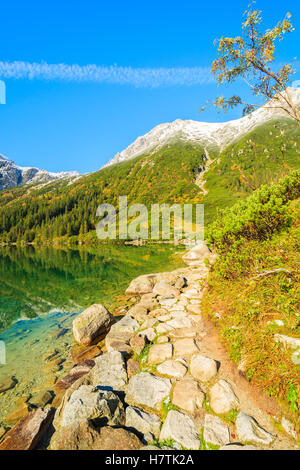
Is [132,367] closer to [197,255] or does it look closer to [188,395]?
[188,395]

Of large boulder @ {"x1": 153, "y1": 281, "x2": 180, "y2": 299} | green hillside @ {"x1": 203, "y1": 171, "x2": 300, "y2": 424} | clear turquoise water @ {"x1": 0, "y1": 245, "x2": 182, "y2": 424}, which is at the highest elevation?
green hillside @ {"x1": 203, "y1": 171, "x2": 300, "y2": 424}

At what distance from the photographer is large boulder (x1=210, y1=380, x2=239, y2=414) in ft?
14.5

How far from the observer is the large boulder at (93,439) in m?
3.81

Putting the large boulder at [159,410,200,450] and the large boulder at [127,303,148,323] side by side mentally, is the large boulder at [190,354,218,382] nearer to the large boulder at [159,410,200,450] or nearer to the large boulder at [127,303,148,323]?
the large boulder at [159,410,200,450]

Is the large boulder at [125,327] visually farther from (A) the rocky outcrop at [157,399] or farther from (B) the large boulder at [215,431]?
(B) the large boulder at [215,431]

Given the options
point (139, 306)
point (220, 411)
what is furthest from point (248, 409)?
point (139, 306)

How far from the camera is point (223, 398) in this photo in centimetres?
460

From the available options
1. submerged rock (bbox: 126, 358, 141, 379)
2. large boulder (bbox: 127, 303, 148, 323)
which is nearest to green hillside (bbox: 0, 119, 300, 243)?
large boulder (bbox: 127, 303, 148, 323)

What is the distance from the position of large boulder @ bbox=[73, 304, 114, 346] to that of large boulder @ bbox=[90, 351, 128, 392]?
3.36 meters

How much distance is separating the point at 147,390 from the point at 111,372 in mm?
1498

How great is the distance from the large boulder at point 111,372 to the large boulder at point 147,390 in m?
0.39

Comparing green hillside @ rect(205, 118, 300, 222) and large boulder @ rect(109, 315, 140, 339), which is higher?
green hillside @ rect(205, 118, 300, 222)
